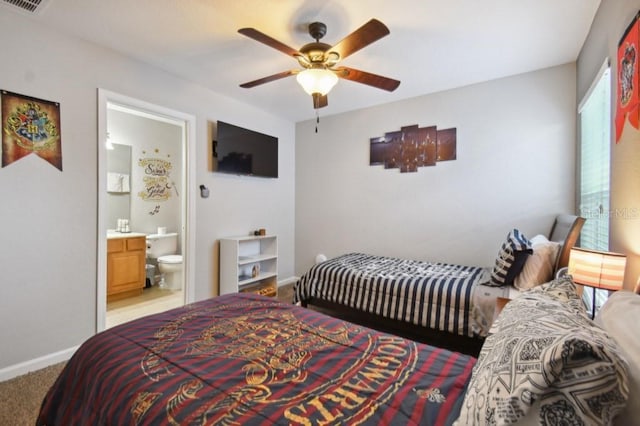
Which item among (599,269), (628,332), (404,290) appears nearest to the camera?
(628,332)

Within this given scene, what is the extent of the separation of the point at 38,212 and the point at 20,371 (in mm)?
1170

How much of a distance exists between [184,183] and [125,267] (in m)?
1.54

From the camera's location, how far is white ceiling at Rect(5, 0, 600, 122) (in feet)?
6.63

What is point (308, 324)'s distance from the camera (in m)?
1.50

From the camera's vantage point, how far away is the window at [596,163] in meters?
1.95

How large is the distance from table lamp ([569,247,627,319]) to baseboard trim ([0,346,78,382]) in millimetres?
3610

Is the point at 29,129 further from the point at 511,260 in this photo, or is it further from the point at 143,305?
the point at 511,260

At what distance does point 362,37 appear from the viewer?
184 cm

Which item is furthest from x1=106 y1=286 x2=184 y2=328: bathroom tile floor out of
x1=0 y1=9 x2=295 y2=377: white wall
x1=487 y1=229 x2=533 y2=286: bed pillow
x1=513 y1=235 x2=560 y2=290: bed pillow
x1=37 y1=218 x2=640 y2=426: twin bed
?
x1=513 y1=235 x2=560 y2=290: bed pillow

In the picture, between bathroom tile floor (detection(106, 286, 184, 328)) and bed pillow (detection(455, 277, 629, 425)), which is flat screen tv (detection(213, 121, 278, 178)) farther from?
bed pillow (detection(455, 277, 629, 425))

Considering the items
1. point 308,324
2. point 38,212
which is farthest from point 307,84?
point 38,212

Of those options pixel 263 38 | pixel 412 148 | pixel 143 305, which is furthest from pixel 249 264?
pixel 263 38

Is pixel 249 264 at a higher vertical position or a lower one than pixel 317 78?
lower

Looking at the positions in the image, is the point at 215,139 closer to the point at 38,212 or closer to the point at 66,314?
the point at 38,212
